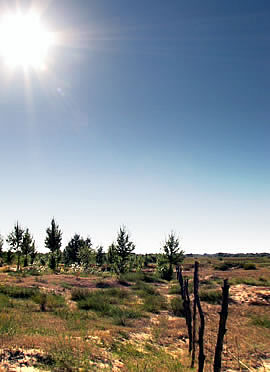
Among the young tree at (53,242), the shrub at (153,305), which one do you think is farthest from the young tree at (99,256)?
the shrub at (153,305)

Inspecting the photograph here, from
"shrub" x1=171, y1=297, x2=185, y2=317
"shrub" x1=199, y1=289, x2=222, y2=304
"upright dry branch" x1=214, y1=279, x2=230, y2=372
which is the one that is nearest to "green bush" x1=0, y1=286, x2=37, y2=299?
"shrub" x1=171, y1=297, x2=185, y2=317

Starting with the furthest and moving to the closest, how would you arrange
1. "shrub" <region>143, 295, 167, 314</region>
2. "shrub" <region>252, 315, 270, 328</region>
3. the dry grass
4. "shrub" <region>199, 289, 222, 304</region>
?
"shrub" <region>199, 289, 222, 304</region>
"shrub" <region>143, 295, 167, 314</region>
"shrub" <region>252, 315, 270, 328</region>
the dry grass

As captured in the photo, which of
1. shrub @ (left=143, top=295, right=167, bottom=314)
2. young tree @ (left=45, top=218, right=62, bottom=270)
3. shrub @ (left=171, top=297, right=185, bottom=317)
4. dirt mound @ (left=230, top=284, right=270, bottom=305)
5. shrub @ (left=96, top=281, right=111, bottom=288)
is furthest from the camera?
young tree @ (left=45, top=218, right=62, bottom=270)

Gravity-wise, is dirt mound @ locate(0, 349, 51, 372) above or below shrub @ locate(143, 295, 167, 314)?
above

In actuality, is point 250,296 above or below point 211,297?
below

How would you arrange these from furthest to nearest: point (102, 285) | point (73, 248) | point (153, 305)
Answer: point (73, 248) < point (102, 285) < point (153, 305)

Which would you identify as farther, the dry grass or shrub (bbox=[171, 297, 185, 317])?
shrub (bbox=[171, 297, 185, 317])

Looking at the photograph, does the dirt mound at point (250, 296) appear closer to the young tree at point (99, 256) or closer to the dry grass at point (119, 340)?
the dry grass at point (119, 340)

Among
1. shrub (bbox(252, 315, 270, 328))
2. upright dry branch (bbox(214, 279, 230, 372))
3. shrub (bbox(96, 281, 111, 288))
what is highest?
upright dry branch (bbox(214, 279, 230, 372))

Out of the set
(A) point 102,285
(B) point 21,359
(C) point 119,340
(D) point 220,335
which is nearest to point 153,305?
(C) point 119,340

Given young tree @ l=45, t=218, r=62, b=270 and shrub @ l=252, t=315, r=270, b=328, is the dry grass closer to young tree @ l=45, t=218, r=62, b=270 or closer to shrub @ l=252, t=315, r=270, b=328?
shrub @ l=252, t=315, r=270, b=328

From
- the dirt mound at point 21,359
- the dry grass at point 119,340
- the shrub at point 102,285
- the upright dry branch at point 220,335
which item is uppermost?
the upright dry branch at point 220,335

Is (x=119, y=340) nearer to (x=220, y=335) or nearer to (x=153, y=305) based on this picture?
(x=220, y=335)

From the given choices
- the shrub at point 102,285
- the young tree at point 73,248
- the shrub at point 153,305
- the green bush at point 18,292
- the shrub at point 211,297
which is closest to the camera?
the shrub at point 153,305
